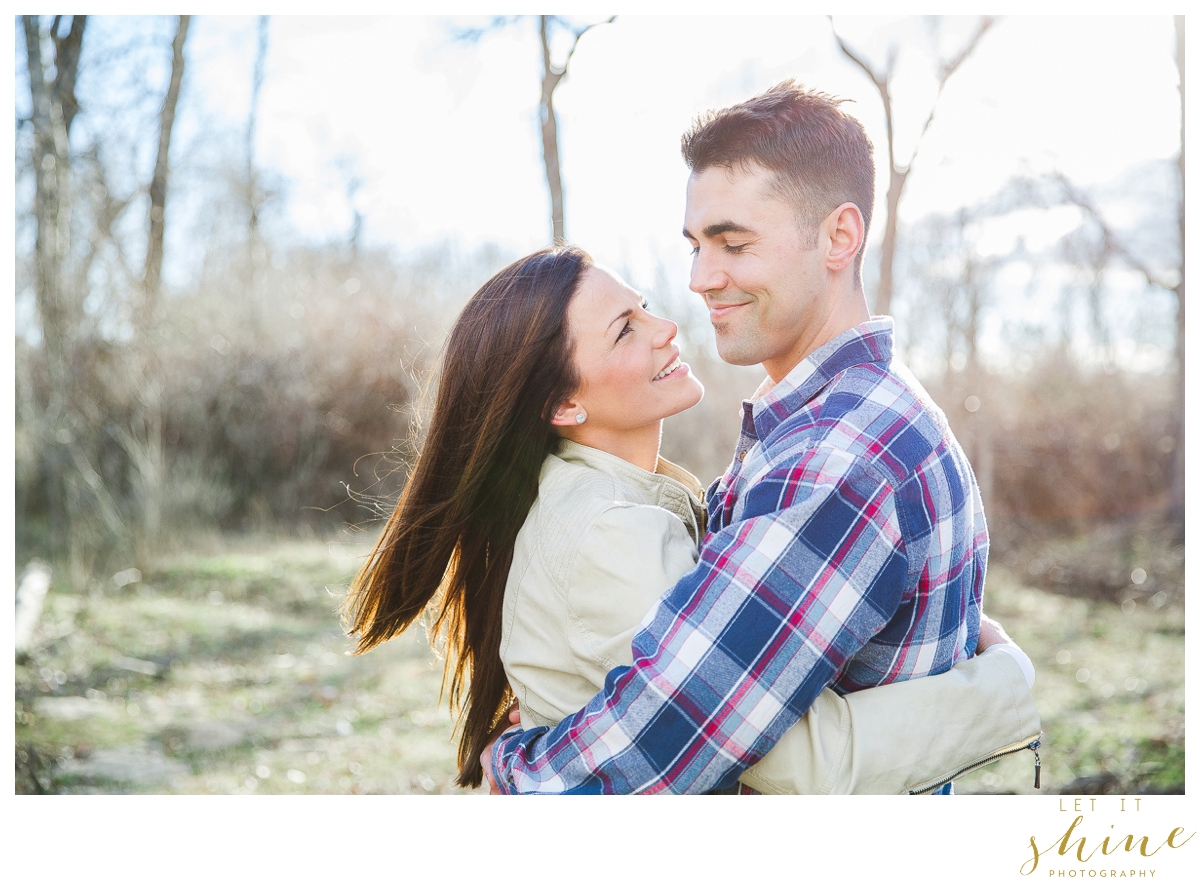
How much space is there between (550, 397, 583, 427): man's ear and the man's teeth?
0.18m

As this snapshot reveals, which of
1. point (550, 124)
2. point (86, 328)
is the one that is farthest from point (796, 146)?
point (86, 328)

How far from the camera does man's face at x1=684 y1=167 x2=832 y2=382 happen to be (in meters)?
1.75

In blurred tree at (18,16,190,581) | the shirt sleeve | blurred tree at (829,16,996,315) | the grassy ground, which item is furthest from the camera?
blurred tree at (18,16,190,581)

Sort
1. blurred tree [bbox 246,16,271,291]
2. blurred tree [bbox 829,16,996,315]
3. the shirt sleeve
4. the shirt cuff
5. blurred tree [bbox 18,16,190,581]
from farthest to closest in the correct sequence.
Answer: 1. blurred tree [bbox 246,16,271,291]
2. blurred tree [bbox 18,16,190,581]
3. blurred tree [bbox 829,16,996,315]
4. the shirt cuff
5. the shirt sleeve

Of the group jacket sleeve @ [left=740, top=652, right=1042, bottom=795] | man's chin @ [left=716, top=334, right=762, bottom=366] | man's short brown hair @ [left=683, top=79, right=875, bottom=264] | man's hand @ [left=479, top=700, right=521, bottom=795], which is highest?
man's short brown hair @ [left=683, top=79, right=875, bottom=264]

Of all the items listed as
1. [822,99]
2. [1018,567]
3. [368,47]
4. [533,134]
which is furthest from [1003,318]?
[822,99]

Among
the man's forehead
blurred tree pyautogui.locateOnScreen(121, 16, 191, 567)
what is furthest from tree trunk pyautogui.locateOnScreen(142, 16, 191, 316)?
the man's forehead

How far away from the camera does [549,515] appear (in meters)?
1.64

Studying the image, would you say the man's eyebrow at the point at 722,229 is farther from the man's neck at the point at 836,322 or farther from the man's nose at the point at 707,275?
the man's neck at the point at 836,322

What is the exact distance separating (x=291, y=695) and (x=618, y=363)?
3.94 metres

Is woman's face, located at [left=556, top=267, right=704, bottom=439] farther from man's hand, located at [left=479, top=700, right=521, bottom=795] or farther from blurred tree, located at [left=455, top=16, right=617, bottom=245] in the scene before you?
blurred tree, located at [left=455, top=16, right=617, bottom=245]

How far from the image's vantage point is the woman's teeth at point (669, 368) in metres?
1.89

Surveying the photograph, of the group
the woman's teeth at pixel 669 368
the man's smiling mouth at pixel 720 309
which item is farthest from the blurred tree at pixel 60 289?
the man's smiling mouth at pixel 720 309

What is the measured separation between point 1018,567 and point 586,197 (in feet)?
15.4
